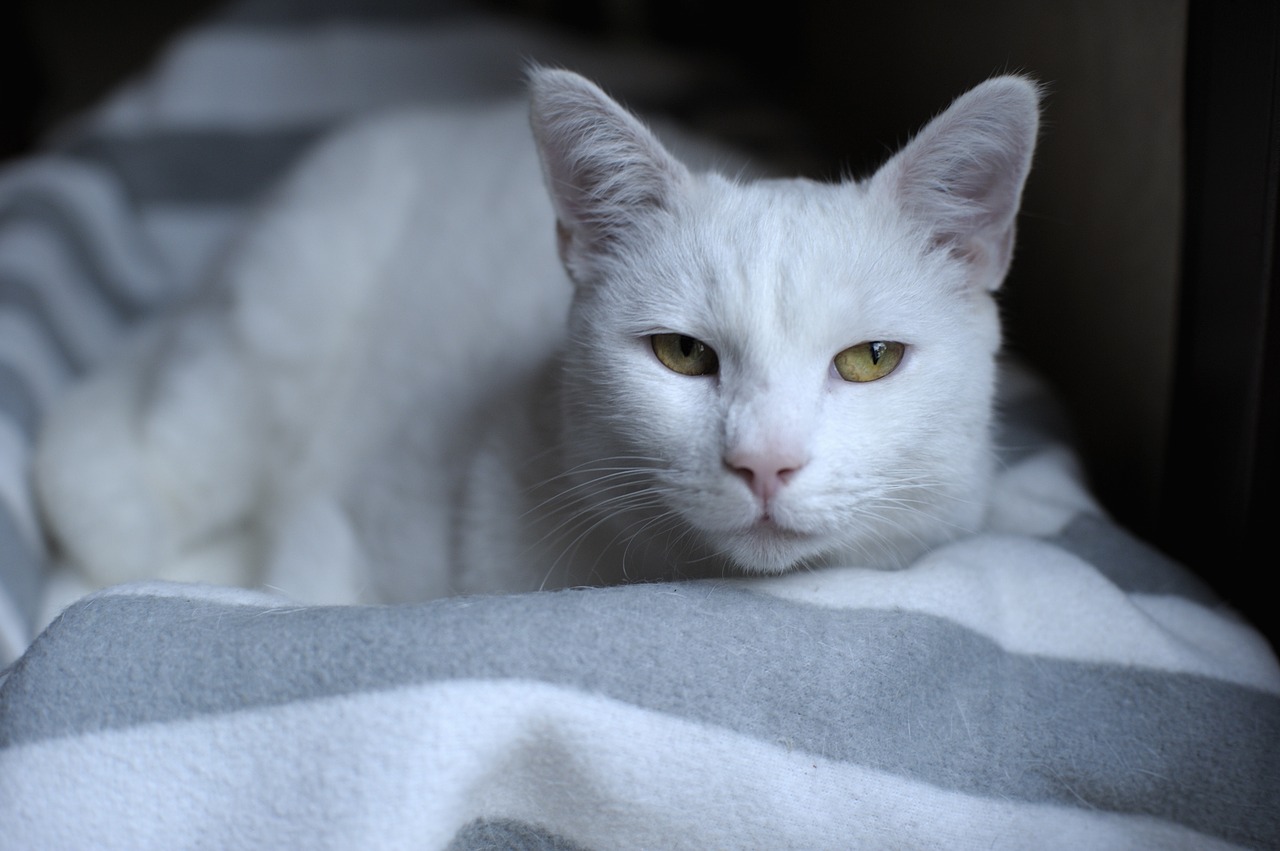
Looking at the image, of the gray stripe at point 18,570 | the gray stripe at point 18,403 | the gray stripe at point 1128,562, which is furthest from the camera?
the gray stripe at point 18,403

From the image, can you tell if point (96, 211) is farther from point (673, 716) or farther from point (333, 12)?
point (673, 716)

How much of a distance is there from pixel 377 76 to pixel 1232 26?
1.98 metres

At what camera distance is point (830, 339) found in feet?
3.34

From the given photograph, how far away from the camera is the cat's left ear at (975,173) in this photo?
3.40 feet

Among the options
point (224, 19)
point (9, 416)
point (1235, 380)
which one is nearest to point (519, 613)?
point (1235, 380)

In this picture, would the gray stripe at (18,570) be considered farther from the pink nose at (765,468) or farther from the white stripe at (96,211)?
the pink nose at (765,468)

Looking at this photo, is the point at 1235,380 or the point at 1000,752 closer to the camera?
the point at 1000,752

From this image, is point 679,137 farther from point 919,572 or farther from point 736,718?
point 736,718

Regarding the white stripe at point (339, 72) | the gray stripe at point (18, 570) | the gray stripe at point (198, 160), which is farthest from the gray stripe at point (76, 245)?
the gray stripe at point (18, 570)

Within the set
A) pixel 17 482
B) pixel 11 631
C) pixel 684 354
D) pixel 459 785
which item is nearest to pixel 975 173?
pixel 684 354

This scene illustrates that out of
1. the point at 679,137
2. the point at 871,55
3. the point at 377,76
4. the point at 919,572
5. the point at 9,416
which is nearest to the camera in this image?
the point at 919,572

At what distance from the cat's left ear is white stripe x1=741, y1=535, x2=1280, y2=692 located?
35 centimetres

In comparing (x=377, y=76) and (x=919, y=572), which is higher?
(x=377, y=76)

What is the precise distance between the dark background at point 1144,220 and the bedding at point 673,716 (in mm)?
222
